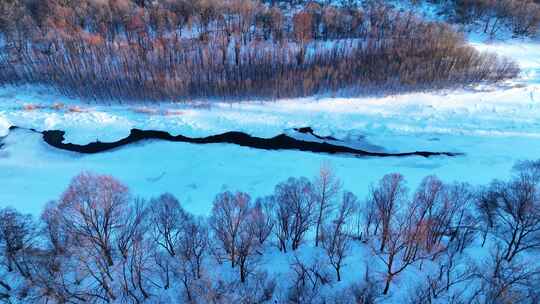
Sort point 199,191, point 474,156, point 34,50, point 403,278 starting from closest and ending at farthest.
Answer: point 403,278 < point 199,191 < point 474,156 < point 34,50

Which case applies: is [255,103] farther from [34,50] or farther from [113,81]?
[34,50]

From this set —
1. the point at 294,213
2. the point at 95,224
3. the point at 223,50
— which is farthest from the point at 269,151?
the point at 95,224

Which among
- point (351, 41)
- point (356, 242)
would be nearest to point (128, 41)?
point (351, 41)

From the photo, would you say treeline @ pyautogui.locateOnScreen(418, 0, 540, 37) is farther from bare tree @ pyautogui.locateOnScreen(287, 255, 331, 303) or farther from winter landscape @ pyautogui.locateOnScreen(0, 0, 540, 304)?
bare tree @ pyautogui.locateOnScreen(287, 255, 331, 303)

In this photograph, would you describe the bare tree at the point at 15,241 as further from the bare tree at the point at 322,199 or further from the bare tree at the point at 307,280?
the bare tree at the point at 322,199

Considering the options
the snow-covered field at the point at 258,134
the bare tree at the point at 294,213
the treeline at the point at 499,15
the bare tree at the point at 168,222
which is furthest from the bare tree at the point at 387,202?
the treeline at the point at 499,15
